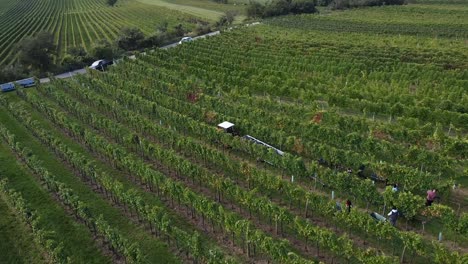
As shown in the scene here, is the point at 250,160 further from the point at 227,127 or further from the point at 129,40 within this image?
the point at 129,40

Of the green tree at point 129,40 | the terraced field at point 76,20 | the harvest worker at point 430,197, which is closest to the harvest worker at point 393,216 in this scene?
the harvest worker at point 430,197

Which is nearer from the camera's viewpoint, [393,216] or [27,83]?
[393,216]

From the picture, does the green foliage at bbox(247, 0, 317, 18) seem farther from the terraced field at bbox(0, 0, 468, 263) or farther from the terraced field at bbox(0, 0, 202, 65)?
the terraced field at bbox(0, 0, 468, 263)

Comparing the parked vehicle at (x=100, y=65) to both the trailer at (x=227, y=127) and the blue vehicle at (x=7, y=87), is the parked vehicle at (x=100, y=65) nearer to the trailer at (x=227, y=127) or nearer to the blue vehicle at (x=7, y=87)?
the blue vehicle at (x=7, y=87)

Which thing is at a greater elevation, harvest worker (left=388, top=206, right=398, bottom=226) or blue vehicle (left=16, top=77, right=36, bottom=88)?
harvest worker (left=388, top=206, right=398, bottom=226)

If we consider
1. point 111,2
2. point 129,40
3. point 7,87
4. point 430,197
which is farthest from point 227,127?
point 111,2

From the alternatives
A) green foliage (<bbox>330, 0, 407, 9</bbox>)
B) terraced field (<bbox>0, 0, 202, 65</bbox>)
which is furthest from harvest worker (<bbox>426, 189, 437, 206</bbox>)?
green foliage (<bbox>330, 0, 407, 9</bbox>)
